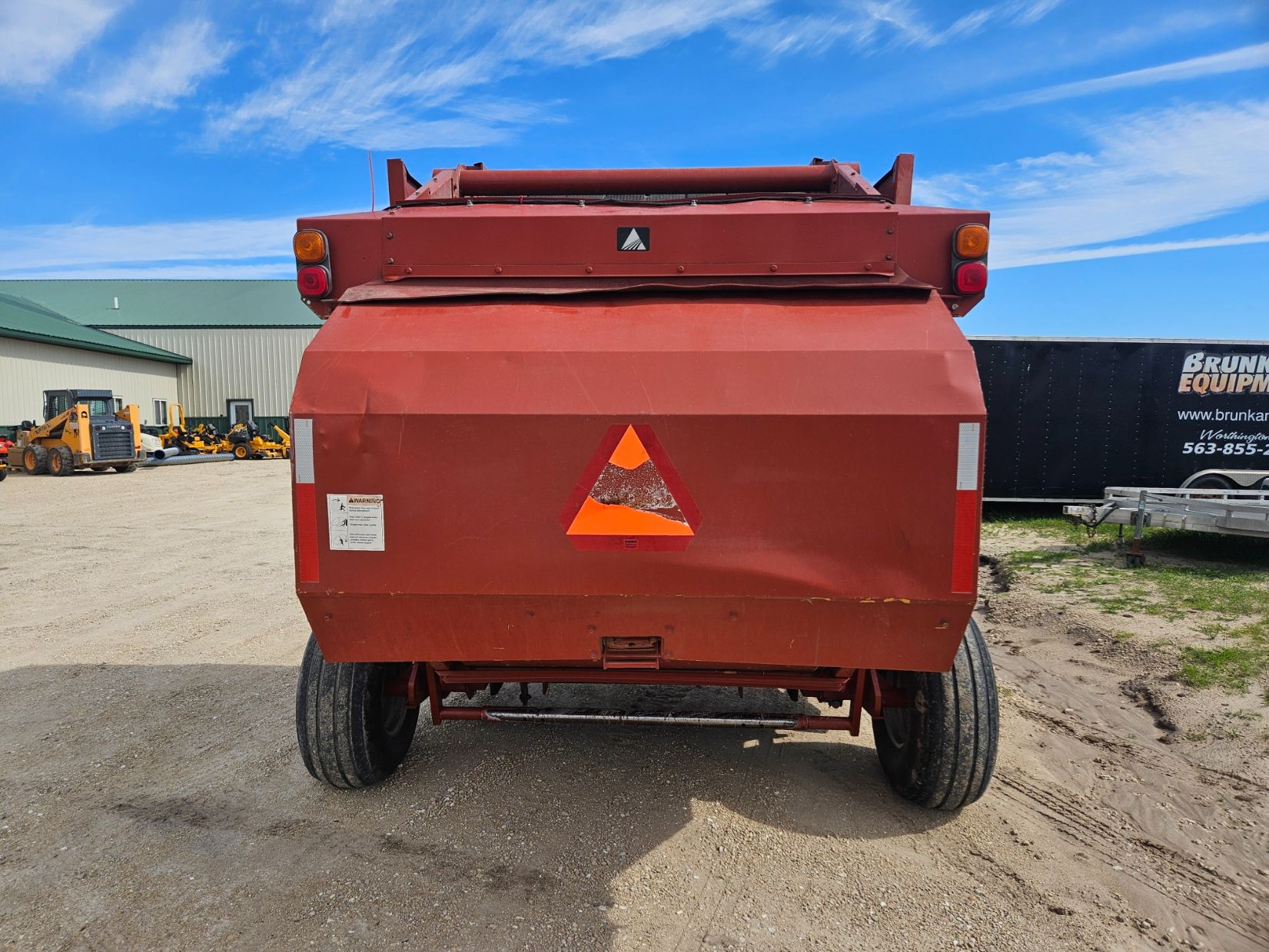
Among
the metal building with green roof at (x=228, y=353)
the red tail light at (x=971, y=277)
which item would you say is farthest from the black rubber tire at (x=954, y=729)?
the metal building with green roof at (x=228, y=353)

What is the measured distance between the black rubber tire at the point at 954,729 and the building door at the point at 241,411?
3504 centimetres

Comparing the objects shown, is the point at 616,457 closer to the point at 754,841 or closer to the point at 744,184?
the point at 754,841

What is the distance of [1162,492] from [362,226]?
28.9ft

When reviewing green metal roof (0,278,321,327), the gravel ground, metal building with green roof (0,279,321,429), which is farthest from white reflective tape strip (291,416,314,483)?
green metal roof (0,278,321,327)

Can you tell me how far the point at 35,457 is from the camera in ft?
66.6

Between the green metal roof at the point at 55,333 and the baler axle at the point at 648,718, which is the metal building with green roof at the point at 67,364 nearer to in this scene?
the green metal roof at the point at 55,333

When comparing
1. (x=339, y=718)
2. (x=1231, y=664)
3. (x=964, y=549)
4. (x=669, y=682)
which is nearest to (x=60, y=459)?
(x=339, y=718)

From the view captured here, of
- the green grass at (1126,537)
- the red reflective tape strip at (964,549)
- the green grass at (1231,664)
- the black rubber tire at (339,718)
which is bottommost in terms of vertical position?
the green grass at (1231,664)

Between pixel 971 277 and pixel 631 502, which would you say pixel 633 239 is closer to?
pixel 631 502

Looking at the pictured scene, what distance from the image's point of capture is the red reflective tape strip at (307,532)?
2346 mm

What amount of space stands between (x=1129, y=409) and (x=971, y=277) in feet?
33.8

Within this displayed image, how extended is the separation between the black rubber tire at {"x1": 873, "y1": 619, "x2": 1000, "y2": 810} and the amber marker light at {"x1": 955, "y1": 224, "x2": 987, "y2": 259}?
54.9 inches

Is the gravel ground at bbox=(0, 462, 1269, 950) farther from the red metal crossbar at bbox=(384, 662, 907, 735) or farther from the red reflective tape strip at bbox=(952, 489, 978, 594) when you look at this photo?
the red reflective tape strip at bbox=(952, 489, 978, 594)

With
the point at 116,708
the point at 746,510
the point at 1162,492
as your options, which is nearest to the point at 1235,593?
the point at 1162,492
